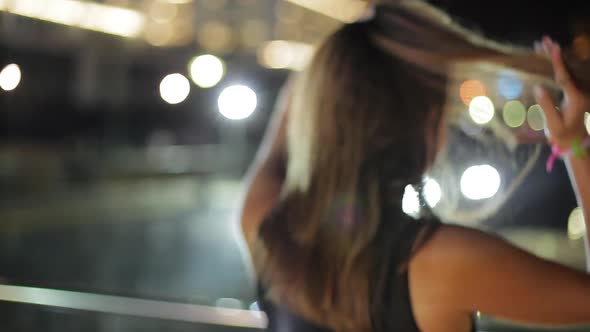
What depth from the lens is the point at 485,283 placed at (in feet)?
4.94

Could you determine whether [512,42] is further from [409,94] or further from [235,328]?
[235,328]

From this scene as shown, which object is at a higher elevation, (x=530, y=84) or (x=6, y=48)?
(x=6, y=48)

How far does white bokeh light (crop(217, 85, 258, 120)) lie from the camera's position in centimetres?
237

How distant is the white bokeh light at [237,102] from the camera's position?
93.4 inches

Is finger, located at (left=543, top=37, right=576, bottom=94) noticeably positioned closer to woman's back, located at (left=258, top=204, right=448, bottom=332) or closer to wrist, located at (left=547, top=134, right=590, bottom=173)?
wrist, located at (left=547, top=134, right=590, bottom=173)

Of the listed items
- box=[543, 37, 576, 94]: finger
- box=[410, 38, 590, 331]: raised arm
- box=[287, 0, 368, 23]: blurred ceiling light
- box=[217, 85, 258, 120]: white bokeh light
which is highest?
box=[287, 0, 368, 23]: blurred ceiling light

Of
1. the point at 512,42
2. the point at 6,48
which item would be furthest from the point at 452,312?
the point at 6,48

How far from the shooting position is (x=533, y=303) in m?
1.56

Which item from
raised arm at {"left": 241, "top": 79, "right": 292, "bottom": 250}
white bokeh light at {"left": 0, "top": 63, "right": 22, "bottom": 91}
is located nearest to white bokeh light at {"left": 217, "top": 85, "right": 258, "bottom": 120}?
raised arm at {"left": 241, "top": 79, "right": 292, "bottom": 250}

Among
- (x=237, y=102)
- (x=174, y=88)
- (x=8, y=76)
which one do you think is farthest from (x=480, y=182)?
(x=8, y=76)

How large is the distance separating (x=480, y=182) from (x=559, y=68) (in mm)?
387

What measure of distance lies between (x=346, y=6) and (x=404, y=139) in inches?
24.7

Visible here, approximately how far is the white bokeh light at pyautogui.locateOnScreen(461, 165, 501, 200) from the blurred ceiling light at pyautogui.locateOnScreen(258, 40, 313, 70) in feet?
1.73

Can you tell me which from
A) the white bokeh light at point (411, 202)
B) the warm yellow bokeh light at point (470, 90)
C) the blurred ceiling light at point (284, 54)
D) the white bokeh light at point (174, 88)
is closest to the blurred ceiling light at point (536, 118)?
the warm yellow bokeh light at point (470, 90)
